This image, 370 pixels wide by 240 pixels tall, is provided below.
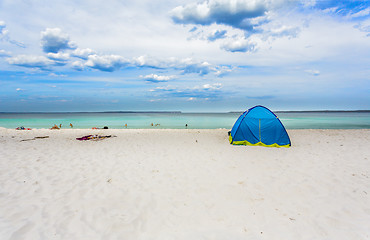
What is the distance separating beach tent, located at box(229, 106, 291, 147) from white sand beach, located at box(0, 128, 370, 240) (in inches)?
111

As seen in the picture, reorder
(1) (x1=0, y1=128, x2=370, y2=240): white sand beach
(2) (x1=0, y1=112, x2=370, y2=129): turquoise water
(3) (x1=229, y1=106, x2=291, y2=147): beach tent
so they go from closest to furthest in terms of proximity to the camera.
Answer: (1) (x1=0, y1=128, x2=370, y2=240): white sand beach < (3) (x1=229, y1=106, x2=291, y2=147): beach tent < (2) (x1=0, y1=112, x2=370, y2=129): turquoise water

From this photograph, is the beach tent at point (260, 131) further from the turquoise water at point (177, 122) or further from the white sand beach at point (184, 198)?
the turquoise water at point (177, 122)

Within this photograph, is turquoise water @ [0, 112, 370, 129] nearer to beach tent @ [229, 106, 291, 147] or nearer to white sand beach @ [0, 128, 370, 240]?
beach tent @ [229, 106, 291, 147]

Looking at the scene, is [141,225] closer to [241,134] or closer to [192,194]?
[192,194]

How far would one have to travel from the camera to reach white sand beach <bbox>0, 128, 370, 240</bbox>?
377 cm

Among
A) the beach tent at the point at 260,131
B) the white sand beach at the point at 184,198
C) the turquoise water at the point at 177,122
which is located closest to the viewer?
the white sand beach at the point at 184,198

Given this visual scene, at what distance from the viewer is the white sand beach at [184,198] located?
3768 millimetres

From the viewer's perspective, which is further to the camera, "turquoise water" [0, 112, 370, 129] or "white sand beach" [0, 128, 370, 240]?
"turquoise water" [0, 112, 370, 129]

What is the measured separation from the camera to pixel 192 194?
5.27 metres

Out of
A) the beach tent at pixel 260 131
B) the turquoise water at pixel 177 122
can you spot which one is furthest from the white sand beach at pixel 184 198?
the turquoise water at pixel 177 122

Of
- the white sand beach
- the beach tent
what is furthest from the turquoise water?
the white sand beach

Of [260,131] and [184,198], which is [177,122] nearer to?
[260,131]

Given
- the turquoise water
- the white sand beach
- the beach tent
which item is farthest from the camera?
the turquoise water

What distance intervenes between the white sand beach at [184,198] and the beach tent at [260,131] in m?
2.83
